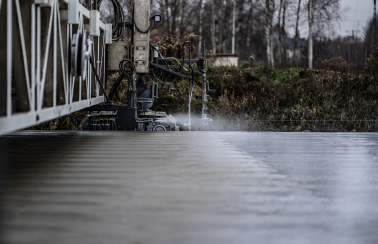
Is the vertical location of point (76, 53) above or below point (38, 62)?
above

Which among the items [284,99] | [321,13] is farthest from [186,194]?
[321,13]

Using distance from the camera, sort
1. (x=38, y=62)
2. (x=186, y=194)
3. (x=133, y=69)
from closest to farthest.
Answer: (x=186, y=194) < (x=38, y=62) < (x=133, y=69)

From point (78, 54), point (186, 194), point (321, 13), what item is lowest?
point (186, 194)

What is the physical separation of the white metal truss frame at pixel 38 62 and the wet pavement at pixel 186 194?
0.62 meters

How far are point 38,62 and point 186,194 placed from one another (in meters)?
2.21

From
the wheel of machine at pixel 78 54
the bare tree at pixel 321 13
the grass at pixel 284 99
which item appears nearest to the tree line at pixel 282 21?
the bare tree at pixel 321 13

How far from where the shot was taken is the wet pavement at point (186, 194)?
2.54m

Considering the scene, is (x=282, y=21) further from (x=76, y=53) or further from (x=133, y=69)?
(x=76, y=53)

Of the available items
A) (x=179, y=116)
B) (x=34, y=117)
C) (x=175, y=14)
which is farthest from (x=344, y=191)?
(x=175, y=14)

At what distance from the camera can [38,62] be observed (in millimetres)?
4301

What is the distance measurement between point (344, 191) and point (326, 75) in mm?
14829

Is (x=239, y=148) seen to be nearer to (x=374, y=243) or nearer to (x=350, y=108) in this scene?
(x=374, y=243)

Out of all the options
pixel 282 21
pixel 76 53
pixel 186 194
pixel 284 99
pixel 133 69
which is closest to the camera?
pixel 186 194

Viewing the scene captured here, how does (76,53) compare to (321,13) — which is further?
(321,13)
